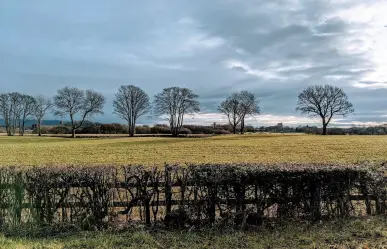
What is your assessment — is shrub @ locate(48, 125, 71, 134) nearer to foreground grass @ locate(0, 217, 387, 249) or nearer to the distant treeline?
the distant treeline

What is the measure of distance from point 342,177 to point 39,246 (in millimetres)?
6092

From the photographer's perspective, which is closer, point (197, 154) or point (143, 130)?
point (197, 154)

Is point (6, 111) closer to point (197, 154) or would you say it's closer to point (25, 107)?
point (25, 107)

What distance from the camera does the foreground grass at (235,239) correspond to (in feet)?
18.7

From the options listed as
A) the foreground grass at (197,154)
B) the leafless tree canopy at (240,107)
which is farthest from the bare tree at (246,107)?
the foreground grass at (197,154)

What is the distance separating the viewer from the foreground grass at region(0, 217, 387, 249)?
5.69m

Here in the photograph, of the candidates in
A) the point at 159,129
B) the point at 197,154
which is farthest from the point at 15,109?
the point at 197,154

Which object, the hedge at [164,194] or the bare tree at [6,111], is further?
the bare tree at [6,111]

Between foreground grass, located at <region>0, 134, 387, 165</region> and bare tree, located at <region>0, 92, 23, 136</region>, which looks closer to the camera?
foreground grass, located at <region>0, 134, 387, 165</region>

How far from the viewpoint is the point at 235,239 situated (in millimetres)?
6008

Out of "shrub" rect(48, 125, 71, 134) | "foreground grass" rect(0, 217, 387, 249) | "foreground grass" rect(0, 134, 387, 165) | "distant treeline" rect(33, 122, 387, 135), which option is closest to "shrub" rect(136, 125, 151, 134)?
"distant treeline" rect(33, 122, 387, 135)

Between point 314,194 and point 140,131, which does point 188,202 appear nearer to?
point 314,194

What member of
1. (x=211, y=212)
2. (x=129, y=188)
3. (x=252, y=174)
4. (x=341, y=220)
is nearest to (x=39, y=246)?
(x=129, y=188)

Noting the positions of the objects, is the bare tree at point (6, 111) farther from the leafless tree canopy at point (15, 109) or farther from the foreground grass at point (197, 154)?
the foreground grass at point (197, 154)
